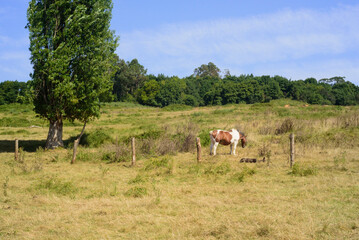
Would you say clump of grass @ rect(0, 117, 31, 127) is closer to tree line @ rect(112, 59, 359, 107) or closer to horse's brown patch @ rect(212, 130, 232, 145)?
horse's brown patch @ rect(212, 130, 232, 145)

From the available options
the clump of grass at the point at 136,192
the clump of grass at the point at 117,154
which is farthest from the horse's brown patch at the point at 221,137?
the clump of grass at the point at 136,192

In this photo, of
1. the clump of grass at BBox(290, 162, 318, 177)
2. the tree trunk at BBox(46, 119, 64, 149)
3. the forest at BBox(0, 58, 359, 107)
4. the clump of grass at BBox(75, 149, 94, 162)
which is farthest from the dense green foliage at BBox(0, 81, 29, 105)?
the clump of grass at BBox(290, 162, 318, 177)

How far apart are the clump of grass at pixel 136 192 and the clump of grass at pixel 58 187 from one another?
1.86 metres

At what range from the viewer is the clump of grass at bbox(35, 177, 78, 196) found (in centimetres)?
1088

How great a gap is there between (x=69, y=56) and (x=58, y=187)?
35.2 feet

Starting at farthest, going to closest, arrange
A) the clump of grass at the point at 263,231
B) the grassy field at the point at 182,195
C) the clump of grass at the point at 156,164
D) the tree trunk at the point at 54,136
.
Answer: the tree trunk at the point at 54,136
the clump of grass at the point at 156,164
the grassy field at the point at 182,195
the clump of grass at the point at 263,231

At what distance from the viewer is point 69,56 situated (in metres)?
19.7

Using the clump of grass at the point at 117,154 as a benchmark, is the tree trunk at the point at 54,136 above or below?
above

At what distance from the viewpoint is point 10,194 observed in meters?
10.7

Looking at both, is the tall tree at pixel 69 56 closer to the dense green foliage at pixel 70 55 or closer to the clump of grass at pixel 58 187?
the dense green foliage at pixel 70 55

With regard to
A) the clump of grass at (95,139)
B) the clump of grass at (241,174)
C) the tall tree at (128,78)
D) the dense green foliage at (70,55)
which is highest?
the tall tree at (128,78)

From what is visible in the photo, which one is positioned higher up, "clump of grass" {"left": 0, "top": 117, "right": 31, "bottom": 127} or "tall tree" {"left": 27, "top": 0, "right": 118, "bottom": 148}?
"tall tree" {"left": 27, "top": 0, "right": 118, "bottom": 148}

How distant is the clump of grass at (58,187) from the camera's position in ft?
35.7

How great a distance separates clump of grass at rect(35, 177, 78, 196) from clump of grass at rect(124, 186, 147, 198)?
1.86 metres
